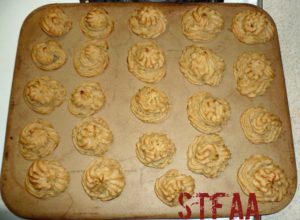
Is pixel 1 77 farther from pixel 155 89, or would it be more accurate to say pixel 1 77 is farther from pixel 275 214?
pixel 275 214

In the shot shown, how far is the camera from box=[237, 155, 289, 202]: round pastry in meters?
1.85

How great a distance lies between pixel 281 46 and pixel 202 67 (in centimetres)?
59

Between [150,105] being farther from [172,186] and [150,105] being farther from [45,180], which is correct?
[45,180]

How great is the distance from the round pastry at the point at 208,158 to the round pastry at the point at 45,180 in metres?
0.76

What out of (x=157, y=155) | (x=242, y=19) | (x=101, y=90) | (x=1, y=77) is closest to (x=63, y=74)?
(x=101, y=90)

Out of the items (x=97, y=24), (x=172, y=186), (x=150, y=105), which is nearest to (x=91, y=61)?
(x=97, y=24)

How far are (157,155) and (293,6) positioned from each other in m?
1.31

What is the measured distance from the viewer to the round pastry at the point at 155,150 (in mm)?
1902

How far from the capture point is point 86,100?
2.01 metres

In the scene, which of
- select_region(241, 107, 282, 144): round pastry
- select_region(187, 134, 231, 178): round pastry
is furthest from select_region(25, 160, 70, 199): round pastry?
select_region(241, 107, 282, 144): round pastry

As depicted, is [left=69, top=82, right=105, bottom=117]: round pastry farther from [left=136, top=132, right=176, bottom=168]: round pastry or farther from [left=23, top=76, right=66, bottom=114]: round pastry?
[left=136, top=132, right=176, bottom=168]: round pastry

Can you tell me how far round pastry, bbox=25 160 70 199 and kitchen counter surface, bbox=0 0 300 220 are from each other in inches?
10.7

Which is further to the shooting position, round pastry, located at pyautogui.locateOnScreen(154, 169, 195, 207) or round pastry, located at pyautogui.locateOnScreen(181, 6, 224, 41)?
round pastry, located at pyautogui.locateOnScreen(181, 6, 224, 41)

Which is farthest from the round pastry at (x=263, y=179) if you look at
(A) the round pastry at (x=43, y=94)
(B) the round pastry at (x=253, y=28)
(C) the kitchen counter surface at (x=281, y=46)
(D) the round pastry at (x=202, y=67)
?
(A) the round pastry at (x=43, y=94)
